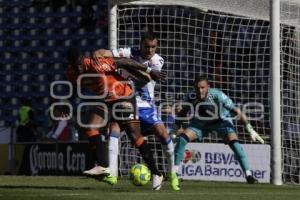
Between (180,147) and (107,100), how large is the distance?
300 cm

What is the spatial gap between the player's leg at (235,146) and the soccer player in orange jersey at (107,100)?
2.72m

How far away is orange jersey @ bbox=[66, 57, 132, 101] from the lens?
29.9 ft

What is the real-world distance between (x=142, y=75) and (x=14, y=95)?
1895 cm

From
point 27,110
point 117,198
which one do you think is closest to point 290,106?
point 117,198

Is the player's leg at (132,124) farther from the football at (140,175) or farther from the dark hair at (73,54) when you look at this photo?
the dark hair at (73,54)

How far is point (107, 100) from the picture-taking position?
9.18 m

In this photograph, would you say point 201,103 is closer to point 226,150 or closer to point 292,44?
point 226,150

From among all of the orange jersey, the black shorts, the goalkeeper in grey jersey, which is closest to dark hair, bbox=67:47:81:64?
the orange jersey

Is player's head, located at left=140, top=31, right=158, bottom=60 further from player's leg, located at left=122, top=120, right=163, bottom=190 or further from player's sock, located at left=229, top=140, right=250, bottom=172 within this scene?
player's sock, located at left=229, top=140, right=250, bottom=172

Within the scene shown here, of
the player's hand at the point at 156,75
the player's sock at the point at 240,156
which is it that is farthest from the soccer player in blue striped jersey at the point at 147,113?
the player's sock at the point at 240,156

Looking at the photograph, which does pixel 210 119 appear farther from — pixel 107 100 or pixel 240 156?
pixel 107 100

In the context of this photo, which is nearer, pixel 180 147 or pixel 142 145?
pixel 142 145

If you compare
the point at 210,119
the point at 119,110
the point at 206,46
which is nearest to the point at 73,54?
the point at 119,110

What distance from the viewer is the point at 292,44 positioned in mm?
14031
